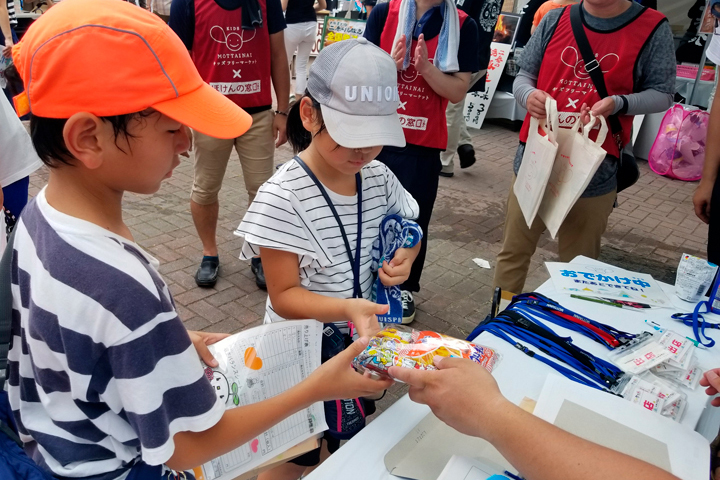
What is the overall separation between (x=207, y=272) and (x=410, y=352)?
106 inches

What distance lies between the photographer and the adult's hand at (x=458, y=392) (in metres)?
1.06

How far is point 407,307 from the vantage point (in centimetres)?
339

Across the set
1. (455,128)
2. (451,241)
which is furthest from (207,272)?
(455,128)

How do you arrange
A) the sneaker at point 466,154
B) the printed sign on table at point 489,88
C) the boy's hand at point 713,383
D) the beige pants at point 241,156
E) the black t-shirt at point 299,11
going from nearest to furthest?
the boy's hand at point 713,383
the beige pants at point 241,156
the sneaker at point 466,154
the black t-shirt at point 299,11
the printed sign on table at point 489,88

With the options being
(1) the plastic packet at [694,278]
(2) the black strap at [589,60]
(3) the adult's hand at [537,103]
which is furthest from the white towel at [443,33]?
(1) the plastic packet at [694,278]

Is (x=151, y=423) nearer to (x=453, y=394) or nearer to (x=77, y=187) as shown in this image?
(x=77, y=187)

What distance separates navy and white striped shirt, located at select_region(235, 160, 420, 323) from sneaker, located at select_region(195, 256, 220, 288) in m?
1.98

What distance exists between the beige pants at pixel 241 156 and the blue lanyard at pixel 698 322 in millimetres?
2554

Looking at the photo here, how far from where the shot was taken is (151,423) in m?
0.86

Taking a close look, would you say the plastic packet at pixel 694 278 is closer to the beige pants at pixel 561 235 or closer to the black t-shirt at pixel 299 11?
the beige pants at pixel 561 235

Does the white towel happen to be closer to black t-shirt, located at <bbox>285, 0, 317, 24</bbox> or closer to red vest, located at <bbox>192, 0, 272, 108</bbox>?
red vest, located at <bbox>192, 0, 272, 108</bbox>

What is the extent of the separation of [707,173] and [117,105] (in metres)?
2.67

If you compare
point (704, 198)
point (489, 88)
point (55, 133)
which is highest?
point (55, 133)

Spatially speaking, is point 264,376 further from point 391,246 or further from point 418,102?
point 418,102
